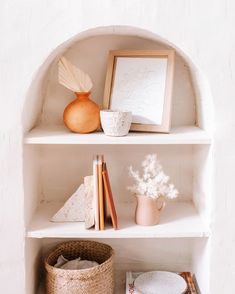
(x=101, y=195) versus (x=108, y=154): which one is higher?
(x=108, y=154)

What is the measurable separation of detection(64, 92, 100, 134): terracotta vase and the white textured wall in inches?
8.5

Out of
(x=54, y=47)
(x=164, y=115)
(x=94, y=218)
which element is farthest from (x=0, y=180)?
(x=164, y=115)

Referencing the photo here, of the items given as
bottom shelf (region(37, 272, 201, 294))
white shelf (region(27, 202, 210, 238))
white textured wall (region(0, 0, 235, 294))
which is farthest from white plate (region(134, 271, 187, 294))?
white textured wall (region(0, 0, 235, 294))

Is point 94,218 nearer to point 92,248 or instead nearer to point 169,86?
point 92,248

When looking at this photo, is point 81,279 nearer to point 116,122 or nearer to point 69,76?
point 116,122

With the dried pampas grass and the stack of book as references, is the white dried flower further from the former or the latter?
the dried pampas grass

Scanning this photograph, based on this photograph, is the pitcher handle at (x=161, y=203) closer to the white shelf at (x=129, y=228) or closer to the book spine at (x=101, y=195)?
the white shelf at (x=129, y=228)

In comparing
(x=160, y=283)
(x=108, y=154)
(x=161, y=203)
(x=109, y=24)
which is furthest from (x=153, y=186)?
(x=109, y=24)

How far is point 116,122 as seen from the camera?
Result: 6.07 feet

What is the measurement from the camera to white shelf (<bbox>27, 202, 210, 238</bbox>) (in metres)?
1.90

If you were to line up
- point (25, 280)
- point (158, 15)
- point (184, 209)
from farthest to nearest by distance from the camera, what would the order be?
point (184, 209) < point (25, 280) < point (158, 15)

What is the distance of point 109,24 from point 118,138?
416 millimetres

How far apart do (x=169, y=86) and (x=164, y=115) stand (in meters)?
0.12

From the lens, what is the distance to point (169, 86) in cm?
196
